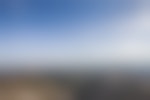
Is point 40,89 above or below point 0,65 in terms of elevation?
below

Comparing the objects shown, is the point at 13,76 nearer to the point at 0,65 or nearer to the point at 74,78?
the point at 0,65

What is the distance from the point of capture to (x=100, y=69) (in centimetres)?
126

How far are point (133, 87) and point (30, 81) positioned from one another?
849mm

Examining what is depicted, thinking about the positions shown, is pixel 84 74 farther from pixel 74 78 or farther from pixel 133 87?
pixel 133 87

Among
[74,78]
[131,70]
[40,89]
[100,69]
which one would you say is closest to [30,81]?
[40,89]

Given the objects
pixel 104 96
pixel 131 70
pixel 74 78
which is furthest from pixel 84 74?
pixel 131 70

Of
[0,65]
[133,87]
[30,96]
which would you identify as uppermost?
[0,65]

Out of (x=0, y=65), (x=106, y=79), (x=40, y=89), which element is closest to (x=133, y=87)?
(x=106, y=79)

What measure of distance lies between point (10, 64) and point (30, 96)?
1.05 ft

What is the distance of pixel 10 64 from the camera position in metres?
1.29

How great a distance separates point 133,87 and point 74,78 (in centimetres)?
49

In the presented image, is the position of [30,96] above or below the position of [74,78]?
below

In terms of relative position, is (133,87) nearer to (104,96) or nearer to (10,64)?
(104,96)

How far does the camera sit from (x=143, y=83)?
1224 millimetres
